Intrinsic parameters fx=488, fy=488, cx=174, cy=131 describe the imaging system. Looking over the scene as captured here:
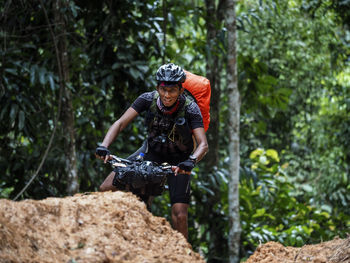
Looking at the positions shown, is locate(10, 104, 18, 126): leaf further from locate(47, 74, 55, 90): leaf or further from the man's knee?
the man's knee

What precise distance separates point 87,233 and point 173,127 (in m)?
1.76

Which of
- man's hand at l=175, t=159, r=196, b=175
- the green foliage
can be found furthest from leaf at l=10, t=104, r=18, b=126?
the green foliage

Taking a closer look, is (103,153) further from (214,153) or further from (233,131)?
(214,153)

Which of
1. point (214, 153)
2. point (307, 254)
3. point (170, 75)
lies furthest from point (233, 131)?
point (307, 254)

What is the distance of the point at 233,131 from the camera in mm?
8672

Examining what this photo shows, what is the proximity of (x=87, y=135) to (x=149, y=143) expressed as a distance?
12.1ft

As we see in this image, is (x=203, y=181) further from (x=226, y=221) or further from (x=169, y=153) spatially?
(x=169, y=153)

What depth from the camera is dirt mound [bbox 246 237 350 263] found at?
4196mm

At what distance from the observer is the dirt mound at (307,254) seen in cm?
420

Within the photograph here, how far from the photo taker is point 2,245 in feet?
9.91

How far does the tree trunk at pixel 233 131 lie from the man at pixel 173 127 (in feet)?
11.7

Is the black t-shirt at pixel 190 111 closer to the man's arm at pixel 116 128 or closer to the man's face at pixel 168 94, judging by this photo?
the man's arm at pixel 116 128

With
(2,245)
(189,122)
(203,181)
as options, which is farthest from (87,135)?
(2,245)

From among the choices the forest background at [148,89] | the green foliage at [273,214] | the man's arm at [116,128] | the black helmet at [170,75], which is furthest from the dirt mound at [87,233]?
the green foliage at [273,214]
